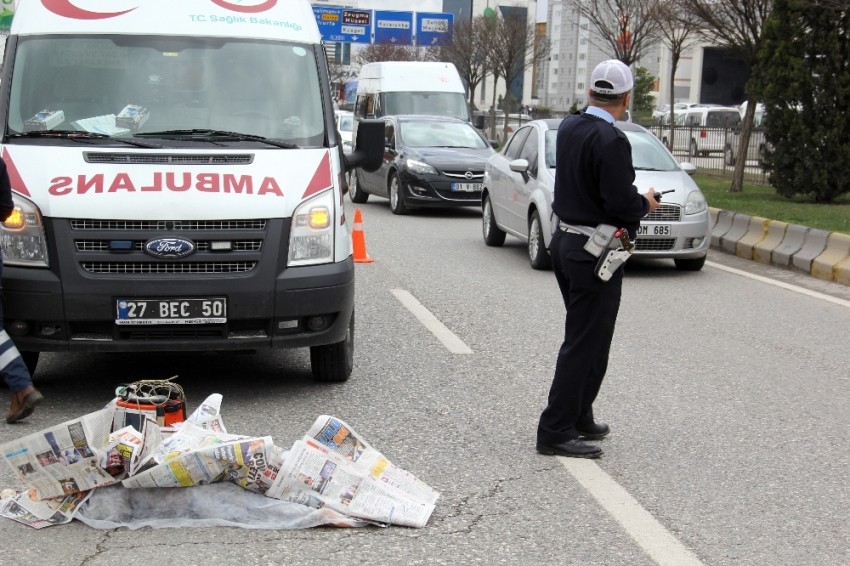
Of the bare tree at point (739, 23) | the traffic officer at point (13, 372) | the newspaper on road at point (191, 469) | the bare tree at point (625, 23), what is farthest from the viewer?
the bare tree at point (625, 23)

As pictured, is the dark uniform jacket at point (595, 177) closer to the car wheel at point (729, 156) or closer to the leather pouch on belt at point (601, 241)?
the leather pouch on belt at point (601, 241)

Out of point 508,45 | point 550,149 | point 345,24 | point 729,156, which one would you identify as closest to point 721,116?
point 508,45

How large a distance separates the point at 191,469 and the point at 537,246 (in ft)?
28.3

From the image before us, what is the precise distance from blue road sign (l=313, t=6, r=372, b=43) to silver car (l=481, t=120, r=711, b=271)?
47.5m

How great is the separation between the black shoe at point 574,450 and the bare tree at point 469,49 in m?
50.4

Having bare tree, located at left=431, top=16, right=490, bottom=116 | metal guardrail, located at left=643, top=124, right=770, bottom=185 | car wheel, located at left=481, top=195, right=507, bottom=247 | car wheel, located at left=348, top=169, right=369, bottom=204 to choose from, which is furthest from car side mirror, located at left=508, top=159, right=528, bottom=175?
bare tree, located at left=431, top=16, right=490, bottom=116

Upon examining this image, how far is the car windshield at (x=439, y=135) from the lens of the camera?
2033cm

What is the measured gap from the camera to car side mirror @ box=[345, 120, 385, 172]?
25.6ft

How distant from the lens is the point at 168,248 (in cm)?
651

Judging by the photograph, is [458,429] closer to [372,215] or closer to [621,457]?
[621,457]

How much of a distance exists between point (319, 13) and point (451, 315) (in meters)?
53.5

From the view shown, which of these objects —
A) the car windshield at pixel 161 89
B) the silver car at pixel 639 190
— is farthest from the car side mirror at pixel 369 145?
the silver car at pixel 639 190

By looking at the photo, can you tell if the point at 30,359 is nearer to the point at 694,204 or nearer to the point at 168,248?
the point at 168,248

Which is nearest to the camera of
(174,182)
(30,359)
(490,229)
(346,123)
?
(174,182)
